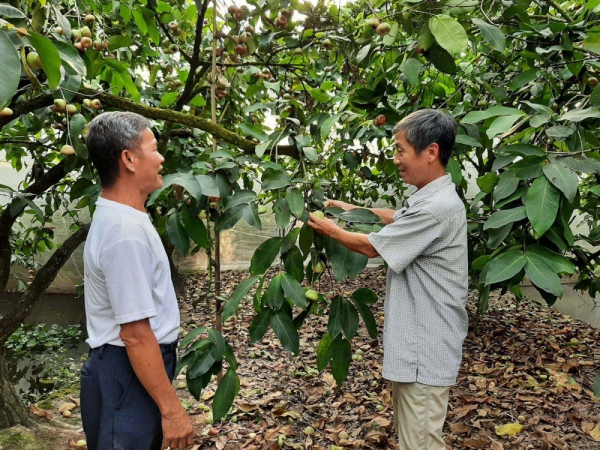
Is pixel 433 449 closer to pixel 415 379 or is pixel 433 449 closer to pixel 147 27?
pixel 415 379

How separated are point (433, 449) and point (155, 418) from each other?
0.90 m

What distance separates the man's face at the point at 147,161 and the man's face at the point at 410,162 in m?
0.75

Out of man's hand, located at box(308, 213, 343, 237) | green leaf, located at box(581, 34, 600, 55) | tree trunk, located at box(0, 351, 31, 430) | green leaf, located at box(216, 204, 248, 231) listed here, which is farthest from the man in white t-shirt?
tree trunk, located at box(0, 351, 31, 430)

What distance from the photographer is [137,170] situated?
1.19m

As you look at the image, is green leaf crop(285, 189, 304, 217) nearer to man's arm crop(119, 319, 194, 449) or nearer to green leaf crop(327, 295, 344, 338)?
green leaf crop(327, 295, 344, 338)

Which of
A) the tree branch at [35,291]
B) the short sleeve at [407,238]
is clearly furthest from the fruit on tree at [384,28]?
the tree branch at [35,291]

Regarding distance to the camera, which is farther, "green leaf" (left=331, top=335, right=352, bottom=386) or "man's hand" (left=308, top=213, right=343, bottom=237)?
"green leaf" (left=331, top=335, right=352, bottom=386)

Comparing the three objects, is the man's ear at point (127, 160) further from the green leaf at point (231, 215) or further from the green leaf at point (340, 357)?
the green leaf at point (340, 357)

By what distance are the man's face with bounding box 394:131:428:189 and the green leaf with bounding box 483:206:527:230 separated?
0.32 m

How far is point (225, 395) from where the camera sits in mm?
1426

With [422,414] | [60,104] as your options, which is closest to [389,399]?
[422,414]

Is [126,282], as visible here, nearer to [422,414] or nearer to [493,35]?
[422,414]

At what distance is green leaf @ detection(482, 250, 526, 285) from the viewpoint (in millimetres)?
1175

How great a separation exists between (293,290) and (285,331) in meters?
0.13
